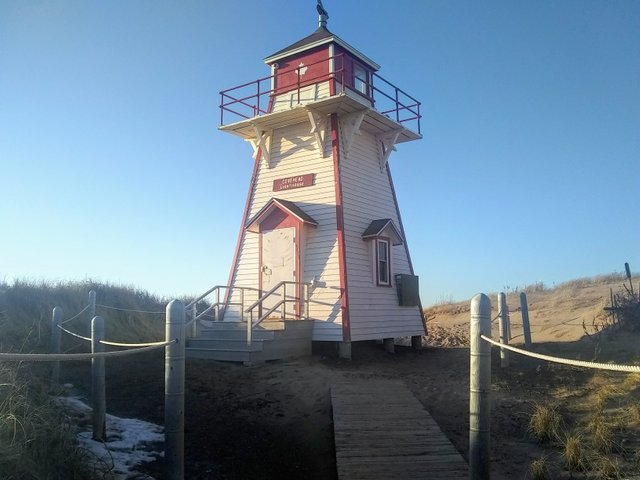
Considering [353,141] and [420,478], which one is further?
[353,141]

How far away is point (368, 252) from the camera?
53.0 feet

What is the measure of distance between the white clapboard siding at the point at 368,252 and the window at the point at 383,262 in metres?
0.25

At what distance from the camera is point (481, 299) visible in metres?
5.02

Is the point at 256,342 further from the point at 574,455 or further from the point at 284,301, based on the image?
the point at 574,455

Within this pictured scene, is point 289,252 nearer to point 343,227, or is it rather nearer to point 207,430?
point 343,227

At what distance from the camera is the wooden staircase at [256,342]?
13055 millimetres

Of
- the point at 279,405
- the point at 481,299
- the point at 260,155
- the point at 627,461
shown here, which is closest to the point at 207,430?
the point at 279,405

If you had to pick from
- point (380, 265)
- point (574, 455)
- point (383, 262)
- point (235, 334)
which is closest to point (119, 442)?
point (574, 455)

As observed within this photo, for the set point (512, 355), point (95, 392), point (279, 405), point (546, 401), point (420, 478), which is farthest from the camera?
point (512, 355)

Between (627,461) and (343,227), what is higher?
(343,227)

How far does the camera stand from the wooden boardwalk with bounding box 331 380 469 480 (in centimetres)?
632

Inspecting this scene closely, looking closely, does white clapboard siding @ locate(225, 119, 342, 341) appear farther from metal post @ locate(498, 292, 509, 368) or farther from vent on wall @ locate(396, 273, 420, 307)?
metal post @ locate(498, 292, 509, 368)

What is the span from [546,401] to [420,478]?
12.4 ft

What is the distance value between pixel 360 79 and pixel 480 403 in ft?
45.7
